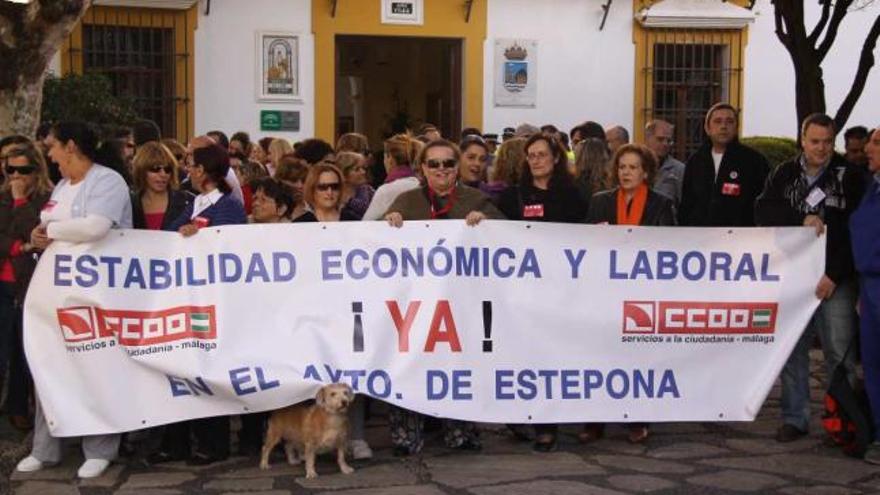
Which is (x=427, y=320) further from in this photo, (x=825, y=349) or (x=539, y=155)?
(x=825, y=349)

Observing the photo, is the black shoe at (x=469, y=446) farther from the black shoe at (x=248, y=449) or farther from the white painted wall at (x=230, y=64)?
the white painted wall at (x=230, y=64)

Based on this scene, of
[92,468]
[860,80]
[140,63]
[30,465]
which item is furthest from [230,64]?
[92,468]

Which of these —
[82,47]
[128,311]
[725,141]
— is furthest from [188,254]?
[82,47]

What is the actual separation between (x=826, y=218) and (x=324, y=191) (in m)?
2.94

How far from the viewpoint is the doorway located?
59.8ft

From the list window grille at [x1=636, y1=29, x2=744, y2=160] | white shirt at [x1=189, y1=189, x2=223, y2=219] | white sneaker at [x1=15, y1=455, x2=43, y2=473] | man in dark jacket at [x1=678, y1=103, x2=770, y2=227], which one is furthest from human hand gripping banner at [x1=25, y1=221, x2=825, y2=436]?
window grille at [x1=636, y1=29, x2=744, y2=160]

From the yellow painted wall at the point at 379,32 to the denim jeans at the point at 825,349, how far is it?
33.7 feet

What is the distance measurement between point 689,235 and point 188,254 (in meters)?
2.85

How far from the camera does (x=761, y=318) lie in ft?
24.6

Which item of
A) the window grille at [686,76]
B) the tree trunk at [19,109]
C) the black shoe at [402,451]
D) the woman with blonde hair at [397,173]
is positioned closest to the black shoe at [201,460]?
the black shoe at [402,451]

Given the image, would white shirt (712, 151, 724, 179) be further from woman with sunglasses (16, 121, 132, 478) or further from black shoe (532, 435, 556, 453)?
woman with sunglasses (16, 121, 132, 478)

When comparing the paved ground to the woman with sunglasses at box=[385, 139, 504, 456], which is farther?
the woman with sunglasses at box=[385, 139, 504, 456]

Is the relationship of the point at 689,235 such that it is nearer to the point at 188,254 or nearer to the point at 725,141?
the point at 725,141

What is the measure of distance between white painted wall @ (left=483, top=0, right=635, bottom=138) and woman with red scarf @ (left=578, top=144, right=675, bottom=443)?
10.1m
